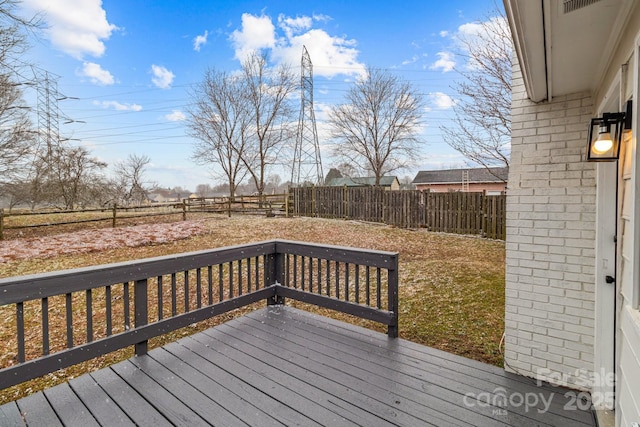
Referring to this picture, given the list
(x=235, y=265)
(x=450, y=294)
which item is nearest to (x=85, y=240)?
(x=235, y=265)

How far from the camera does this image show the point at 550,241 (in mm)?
2320

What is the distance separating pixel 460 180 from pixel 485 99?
748 inches

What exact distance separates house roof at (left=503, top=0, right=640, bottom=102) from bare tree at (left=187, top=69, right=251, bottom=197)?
60.6ft

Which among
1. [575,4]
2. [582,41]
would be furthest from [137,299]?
[582,41]

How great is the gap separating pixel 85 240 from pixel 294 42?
44.6 ft

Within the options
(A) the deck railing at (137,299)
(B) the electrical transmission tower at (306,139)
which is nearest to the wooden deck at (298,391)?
(A) the deck railing at (137,299)

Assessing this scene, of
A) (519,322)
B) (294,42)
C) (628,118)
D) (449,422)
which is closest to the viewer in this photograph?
(628,118)

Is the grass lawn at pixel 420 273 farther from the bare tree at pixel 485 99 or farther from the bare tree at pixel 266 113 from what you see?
the bare tree at pixel 266 113

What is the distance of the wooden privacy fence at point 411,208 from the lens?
8888 mm

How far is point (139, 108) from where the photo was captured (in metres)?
20.2

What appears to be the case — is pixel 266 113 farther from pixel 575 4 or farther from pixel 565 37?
pixel 575 4

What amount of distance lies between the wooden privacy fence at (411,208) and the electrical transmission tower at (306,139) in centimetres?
401

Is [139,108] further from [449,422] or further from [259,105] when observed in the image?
[449,422]

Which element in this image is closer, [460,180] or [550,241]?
[550,241]
